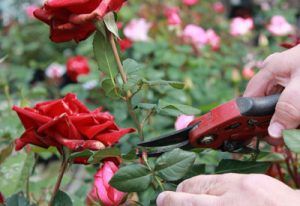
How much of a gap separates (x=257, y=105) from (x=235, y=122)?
0.04m

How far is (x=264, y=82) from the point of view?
989 mm

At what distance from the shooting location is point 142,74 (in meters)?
1.99

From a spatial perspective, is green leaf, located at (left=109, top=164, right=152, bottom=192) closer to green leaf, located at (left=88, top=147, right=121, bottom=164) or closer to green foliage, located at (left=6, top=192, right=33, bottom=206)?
Answer: green leaf, located at (left=88, top=147, right=121, bottom=164)

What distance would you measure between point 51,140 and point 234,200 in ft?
1.09

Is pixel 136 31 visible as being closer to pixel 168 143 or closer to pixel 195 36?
pixel 195 36

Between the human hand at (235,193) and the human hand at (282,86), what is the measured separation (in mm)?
159

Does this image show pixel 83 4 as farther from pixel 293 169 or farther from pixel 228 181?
pixel 293 169

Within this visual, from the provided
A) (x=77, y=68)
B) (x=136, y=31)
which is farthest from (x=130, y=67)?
(x=136, y=31)

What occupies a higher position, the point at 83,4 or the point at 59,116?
the point at 83,4

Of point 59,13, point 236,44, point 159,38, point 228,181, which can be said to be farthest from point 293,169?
point 236,44

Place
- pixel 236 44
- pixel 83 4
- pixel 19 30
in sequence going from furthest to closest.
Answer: pixel 19 30, pixel 236 44, pixel 83 4

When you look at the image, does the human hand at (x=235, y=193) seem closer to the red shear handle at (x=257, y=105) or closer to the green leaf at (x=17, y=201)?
the red shear handle at (x=257, y=105)

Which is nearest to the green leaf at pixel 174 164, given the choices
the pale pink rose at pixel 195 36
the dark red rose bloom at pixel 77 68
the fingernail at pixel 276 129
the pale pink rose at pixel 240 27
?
the fingernail at pixel 276 129

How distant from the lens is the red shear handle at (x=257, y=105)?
850 millimetres
